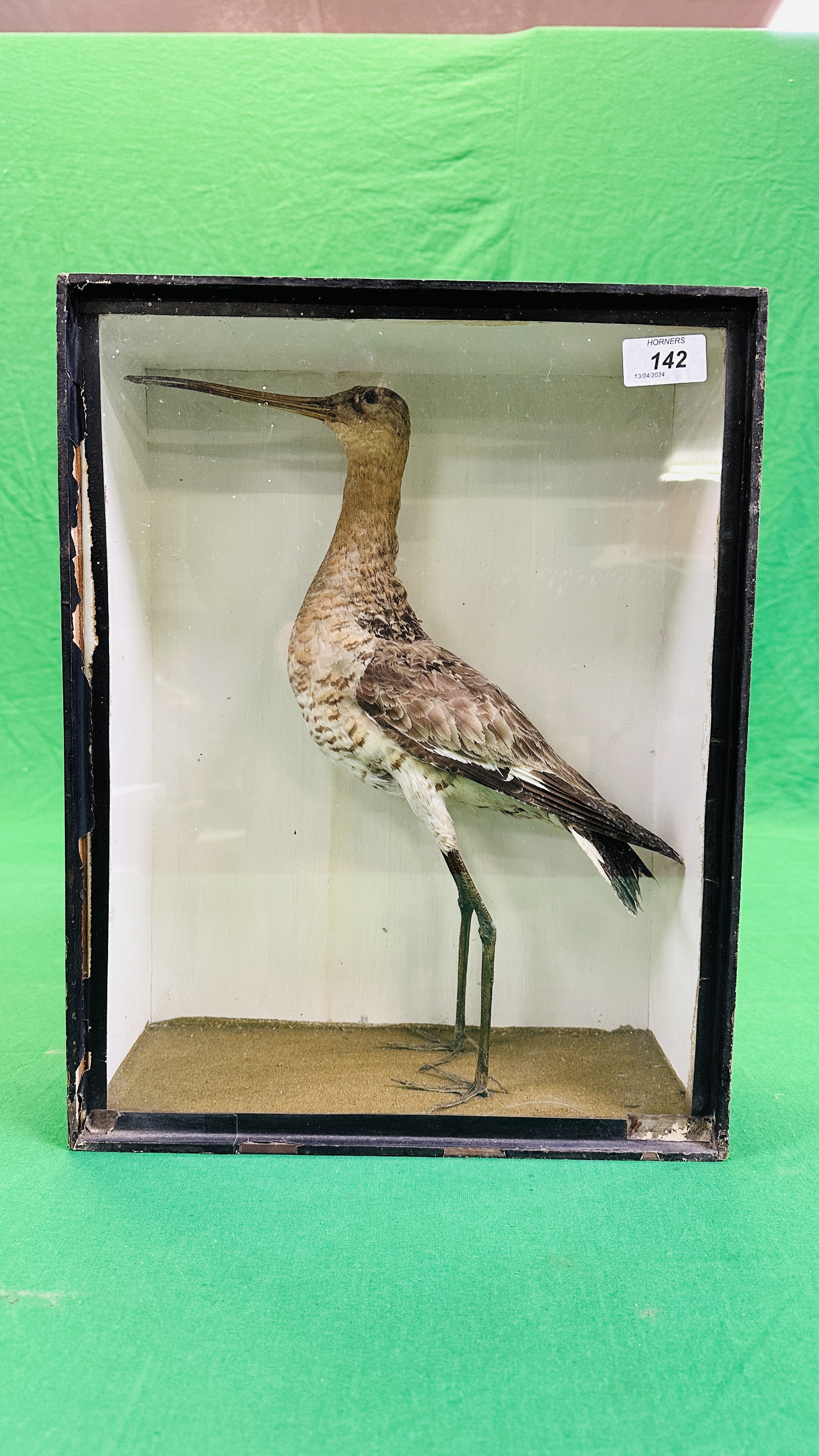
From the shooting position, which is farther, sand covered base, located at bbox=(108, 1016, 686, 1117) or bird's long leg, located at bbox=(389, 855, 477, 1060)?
bird's long leg, located at bbox=(389, 855, 477, 1060)

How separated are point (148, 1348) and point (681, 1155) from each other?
670 mm

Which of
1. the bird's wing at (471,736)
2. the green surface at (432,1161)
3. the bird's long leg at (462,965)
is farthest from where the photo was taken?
the bird's long leg at (462,965)

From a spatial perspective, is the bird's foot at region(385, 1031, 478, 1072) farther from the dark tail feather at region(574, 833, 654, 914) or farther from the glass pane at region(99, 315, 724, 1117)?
the dark tail feather at region(574, 833, 654, 914)

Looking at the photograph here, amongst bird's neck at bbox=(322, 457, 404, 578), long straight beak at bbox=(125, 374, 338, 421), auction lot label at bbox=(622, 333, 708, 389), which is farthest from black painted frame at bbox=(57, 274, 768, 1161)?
bird's neck at bbox=(322, 457, 404, 578)

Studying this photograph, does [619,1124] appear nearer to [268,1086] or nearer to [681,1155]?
[681,1155]

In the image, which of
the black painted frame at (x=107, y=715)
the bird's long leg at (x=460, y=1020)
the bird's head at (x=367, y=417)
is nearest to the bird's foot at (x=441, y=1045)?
the bird's long leg at (x=460, y=1020)

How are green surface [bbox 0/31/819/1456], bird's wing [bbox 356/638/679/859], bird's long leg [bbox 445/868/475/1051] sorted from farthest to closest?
bird's long leg [bbox 445/868/475/1051] < bird's wing [bbox 356/638/679/859] < green surface [bbox 0/31/819/1456]

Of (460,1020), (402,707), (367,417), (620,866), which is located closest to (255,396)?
(367,417)

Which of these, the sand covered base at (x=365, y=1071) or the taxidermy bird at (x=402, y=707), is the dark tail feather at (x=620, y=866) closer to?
the taxidermy bird at (x=402, y=707)

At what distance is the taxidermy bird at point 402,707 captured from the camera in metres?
1.29

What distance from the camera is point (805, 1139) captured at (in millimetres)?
1290

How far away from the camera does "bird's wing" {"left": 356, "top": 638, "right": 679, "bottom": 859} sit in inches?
50.4

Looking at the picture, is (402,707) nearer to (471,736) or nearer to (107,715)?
(471,736)

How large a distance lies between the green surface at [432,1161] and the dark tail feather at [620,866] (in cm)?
33
